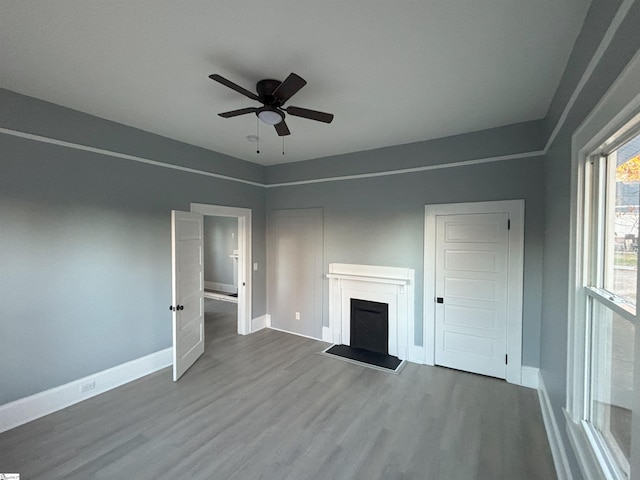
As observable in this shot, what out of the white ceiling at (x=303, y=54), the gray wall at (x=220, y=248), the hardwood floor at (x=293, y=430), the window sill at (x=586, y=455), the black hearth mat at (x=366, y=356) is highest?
the white ceiling at (x=303, y=54)

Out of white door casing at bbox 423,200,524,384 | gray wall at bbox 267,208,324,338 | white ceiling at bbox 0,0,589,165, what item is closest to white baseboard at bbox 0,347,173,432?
gray wall at bbox 267,208,324,338

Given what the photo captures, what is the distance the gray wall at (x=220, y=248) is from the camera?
25.9ft

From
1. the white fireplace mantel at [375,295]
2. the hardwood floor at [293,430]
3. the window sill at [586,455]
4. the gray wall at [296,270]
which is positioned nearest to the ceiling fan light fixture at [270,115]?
the gray wall at [296,270]

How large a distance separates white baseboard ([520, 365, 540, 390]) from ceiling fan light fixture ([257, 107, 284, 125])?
3608mm

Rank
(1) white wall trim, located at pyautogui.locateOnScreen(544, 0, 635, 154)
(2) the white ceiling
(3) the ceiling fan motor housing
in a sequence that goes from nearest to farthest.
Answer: (1) white wall trim, located at pyautogui.locateOnScreen(544, 0, 635, 154)
(2) the white ceiling
(3) the ceiling fan motor housing

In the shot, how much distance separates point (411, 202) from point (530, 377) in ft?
7.78

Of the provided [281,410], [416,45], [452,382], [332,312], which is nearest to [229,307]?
[332,312]

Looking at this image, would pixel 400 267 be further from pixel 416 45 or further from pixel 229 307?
pixel 229 307

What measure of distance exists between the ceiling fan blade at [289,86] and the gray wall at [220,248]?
6011 mm

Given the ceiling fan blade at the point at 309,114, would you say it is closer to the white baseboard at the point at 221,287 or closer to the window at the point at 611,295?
the window at the point at 611,295

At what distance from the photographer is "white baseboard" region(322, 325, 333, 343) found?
14.6 ft

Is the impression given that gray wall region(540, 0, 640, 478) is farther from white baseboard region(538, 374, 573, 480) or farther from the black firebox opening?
the black firebox opening

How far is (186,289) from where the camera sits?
3.50 metres

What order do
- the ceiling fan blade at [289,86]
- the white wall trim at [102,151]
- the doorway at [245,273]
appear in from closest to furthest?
the ceiling fan blade at [289,86] < the white wall trim at [102,151] < the doorway at [245,273]
